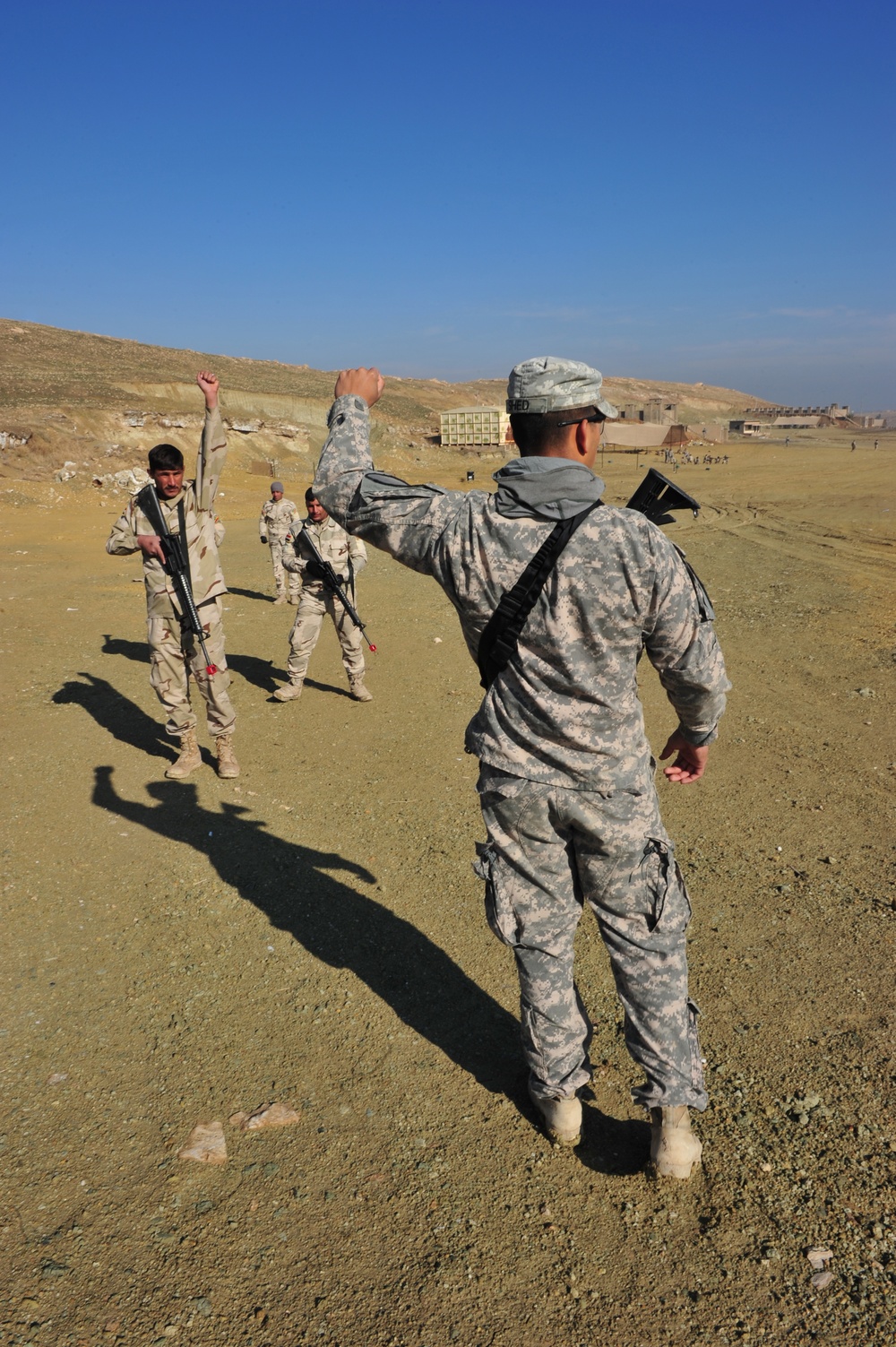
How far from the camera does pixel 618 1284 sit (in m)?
2.20

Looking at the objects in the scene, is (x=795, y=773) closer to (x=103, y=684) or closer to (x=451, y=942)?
(x=451, y=942)

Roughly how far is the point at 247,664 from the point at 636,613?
7081 millimetres

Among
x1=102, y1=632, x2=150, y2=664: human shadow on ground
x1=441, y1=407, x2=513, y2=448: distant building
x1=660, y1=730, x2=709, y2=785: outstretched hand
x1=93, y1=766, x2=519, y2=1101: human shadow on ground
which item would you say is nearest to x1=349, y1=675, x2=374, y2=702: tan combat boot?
x1=93, y1=766, x2=519, y2=1101: human shadow on ground

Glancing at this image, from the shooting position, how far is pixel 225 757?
5781 millimetres

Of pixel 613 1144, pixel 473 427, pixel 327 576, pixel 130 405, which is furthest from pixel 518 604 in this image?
pixel 473 427

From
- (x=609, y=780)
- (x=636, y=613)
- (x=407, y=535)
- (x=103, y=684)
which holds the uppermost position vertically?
(x=407, y=535)

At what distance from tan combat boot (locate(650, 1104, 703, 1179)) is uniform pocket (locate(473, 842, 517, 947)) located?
2.23 ft

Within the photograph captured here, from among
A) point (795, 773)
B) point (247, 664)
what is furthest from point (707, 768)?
point (247, 664)

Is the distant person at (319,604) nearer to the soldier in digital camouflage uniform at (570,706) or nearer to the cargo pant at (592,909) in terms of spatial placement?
the soldier in digital camouflage uniform at (570,706)

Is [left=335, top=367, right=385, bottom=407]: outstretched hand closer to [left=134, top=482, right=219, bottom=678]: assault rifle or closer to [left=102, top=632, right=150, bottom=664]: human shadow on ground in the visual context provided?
[left=134, top=482, right=219, bottom=678]: assault rifle

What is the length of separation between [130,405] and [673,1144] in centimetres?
3089

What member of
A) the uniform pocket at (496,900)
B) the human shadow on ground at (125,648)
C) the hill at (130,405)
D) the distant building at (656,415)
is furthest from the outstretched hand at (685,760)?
the distant building at (656,415)

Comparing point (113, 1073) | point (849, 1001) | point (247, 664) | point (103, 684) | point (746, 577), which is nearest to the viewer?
point (113, 1073)

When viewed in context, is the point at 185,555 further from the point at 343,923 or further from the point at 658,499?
the point at 658,499
